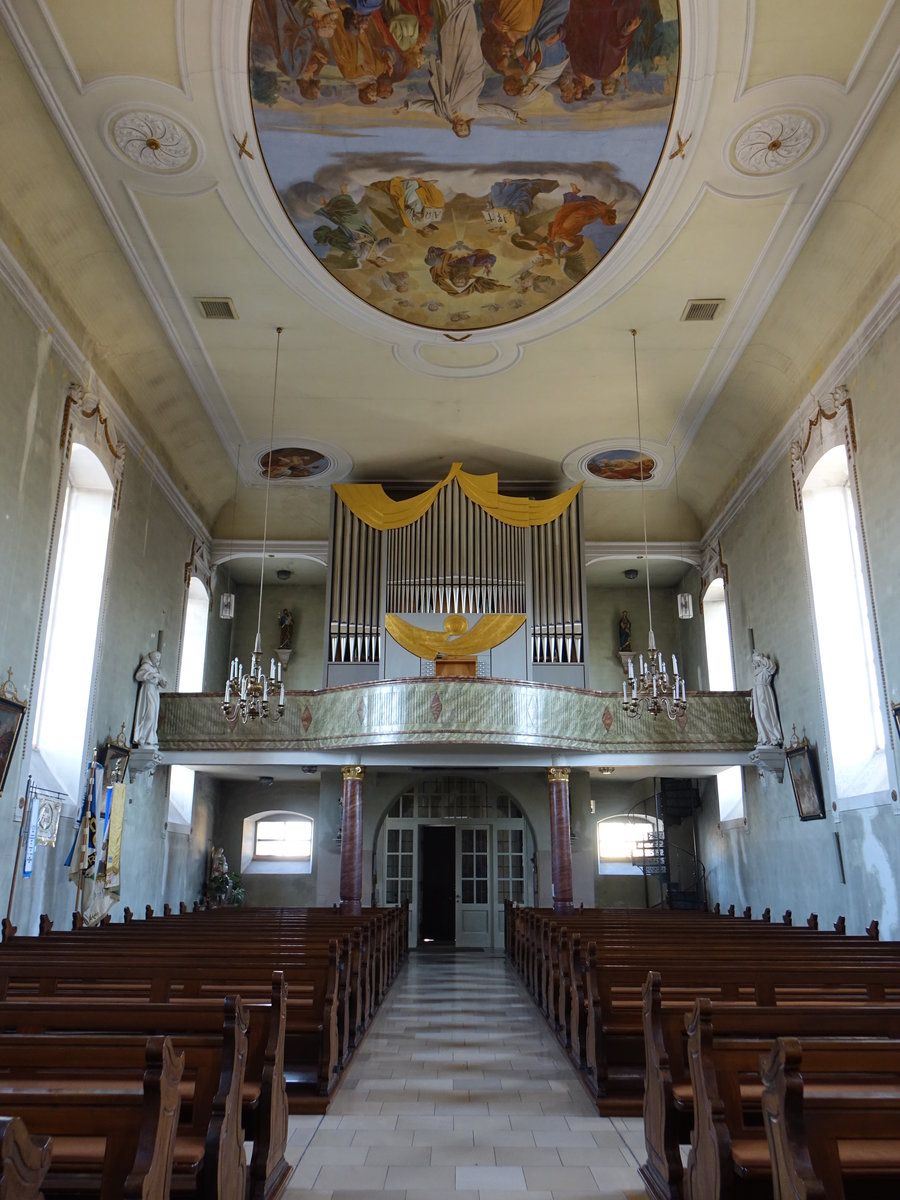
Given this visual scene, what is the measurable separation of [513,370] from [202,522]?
6950 millimetres

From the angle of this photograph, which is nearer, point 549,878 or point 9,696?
point 9,696

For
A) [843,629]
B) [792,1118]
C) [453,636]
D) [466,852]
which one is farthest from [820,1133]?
[466,852]

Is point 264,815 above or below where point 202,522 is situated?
below

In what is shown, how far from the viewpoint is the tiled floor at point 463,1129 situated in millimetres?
4348

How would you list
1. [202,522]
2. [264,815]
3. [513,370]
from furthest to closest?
[264,815] → [202,522] → [513,370]

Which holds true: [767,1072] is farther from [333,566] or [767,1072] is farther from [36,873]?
[333,566]

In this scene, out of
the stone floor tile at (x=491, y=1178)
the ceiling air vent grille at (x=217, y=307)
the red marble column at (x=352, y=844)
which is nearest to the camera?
the stone floor tile at (x=491, y=1178)

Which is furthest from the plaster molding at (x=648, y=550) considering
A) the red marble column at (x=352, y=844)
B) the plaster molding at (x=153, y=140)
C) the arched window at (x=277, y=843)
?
the plaster molding at (x=153, y=140)

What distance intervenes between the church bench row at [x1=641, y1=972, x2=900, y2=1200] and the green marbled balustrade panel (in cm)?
879

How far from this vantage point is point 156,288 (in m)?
11.2

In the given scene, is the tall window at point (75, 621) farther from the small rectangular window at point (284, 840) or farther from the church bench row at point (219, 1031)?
the small rectangular window at point (284, 840)

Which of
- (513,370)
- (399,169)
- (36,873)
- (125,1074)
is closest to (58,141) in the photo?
(399,169)

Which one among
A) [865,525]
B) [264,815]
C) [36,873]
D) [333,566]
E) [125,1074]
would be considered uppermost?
[333,566]

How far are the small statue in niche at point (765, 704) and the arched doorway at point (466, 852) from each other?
239 inches
